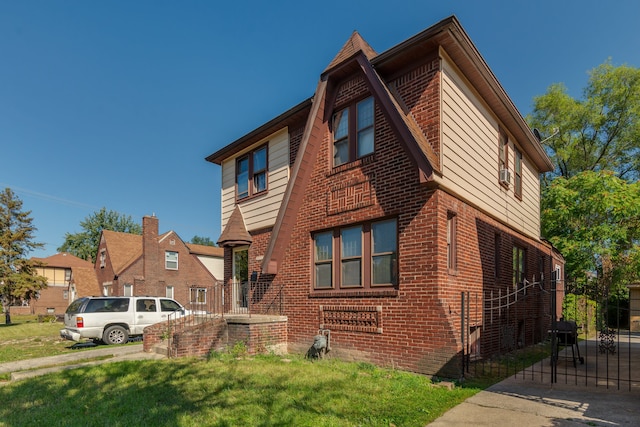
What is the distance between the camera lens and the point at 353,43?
10.4 m

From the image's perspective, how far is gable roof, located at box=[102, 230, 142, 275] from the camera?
1266 inches

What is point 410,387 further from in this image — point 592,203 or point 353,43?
point 592,203

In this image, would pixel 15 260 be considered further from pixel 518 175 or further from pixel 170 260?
pixel 518 175

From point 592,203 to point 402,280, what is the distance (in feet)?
44.9

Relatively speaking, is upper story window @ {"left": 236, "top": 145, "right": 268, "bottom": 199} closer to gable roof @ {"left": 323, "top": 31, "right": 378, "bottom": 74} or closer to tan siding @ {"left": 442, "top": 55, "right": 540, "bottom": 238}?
gable roof @ {"left": 323, "top": 31, "right": 378, "bottom": 74}

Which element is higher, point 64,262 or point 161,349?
point 161,349

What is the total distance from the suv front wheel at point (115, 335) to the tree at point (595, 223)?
18711mm

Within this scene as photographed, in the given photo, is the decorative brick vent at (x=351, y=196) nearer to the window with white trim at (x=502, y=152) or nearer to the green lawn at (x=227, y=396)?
the green lawn at (x=227, y=396)

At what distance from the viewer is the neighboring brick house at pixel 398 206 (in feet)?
26.5

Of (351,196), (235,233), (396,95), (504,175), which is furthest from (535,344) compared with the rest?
(235,233)

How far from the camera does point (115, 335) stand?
14.6 metres

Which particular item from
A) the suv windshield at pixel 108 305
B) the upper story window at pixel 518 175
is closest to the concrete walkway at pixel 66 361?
the suv windshield at pixel 108 305

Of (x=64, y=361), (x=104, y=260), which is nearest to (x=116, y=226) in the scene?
(x=104, y=260)

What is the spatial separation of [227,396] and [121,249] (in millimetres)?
31607
